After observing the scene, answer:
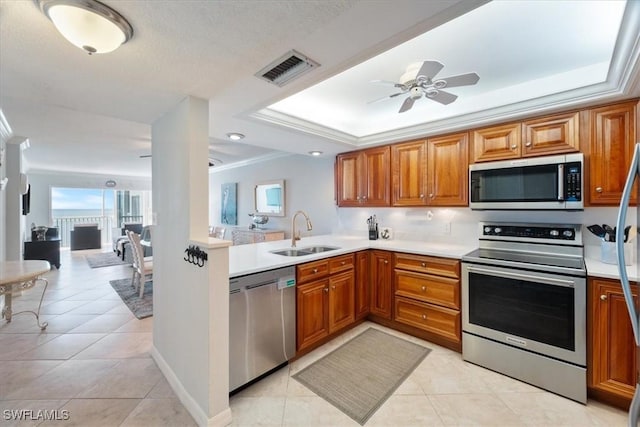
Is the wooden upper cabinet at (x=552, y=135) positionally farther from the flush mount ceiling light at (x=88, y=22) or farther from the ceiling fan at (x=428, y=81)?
the flush mount ceiling light at (x=88, y=22)

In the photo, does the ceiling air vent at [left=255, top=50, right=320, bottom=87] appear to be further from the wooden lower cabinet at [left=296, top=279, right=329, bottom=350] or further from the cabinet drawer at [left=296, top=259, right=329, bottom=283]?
the wooden lower cabinet at [left=296, top=279, right=329, bottom=350]

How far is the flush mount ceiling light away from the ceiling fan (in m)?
1.44

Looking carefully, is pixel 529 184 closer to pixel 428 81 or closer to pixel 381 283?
pixel 428 81

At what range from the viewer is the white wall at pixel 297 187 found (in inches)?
171

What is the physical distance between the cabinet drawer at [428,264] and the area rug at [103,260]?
6.69 meters

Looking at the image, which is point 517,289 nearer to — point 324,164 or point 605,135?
point 605,135

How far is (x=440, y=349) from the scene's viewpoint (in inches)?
103

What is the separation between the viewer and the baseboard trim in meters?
1.69

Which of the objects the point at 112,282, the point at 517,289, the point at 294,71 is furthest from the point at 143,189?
the point at 517,289

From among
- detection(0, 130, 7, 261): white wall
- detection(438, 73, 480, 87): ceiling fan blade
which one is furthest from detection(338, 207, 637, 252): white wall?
detection(0, 130, 7, 261): white wall

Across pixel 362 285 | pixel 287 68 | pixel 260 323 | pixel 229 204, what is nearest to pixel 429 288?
pixel 362 285

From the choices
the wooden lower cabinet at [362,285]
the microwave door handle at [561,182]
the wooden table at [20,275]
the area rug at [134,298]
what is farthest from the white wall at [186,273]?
the microwave door handle at [561,182]

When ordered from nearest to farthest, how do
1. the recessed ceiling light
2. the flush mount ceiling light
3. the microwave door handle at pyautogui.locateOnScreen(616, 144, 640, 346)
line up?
the flush mount ceiling light < the microwave door handle at pyautogui.locateOnScreen(616, 144, 640, 346) < the recessed ceiling light

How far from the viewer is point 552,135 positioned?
2.30 meters
